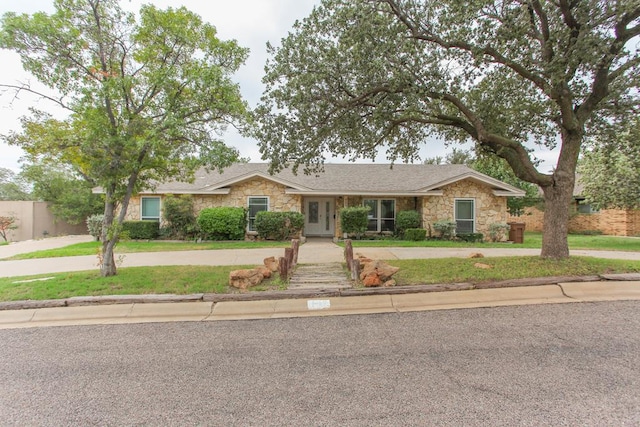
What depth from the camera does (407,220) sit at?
14672mm

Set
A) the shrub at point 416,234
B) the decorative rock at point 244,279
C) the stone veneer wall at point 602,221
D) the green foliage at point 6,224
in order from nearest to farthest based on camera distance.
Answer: the decorative rock at point 244,279 → the shrub at point 416,234 → the green foliage at point 6,224 → the stone veneer wall at point 602,221

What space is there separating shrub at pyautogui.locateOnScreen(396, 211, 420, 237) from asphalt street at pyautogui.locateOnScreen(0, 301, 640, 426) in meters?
9.83

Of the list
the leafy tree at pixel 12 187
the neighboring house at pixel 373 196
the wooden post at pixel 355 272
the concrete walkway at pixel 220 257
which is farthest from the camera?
the leafy tree at pixel 12 187

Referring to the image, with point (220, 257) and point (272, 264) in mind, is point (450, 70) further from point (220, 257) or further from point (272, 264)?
point (220, 257)

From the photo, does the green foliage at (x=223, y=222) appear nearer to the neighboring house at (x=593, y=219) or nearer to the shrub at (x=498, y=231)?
the shrub at (x=498, y=231)

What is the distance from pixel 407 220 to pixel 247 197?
25.9ft

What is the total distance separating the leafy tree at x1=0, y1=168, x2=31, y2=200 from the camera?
30.6 m

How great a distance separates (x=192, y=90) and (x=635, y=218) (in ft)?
81.7

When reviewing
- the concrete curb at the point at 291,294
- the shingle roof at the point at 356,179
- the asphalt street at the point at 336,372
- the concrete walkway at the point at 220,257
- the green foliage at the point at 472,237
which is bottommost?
the asphalt street at the point at 336,372

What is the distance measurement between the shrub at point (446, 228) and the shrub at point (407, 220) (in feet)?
2.95

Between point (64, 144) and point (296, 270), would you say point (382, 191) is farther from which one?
point (64, 144)

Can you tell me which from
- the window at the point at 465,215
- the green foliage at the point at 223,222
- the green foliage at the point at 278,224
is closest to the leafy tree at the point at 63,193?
the green foliage at the point at 223,222

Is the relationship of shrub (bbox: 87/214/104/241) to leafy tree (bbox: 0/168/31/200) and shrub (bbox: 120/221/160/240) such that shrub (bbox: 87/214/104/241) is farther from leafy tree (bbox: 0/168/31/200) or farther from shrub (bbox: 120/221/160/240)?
leafy tree (bbox: 0/168/31/200)

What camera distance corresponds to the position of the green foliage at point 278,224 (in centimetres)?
1401
